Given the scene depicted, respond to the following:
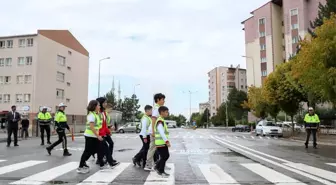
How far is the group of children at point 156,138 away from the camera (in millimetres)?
7617

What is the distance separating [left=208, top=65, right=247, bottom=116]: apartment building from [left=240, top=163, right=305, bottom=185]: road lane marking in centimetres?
11161

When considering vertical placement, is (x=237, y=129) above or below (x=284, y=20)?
below

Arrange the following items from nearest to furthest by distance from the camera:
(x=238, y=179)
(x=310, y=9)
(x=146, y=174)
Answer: (x=238, y=179) → (x=146, y=174) → (x=310, y=9)

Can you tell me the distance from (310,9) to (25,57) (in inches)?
1810

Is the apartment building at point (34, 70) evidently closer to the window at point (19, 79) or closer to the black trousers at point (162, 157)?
the window at point (19, 79)

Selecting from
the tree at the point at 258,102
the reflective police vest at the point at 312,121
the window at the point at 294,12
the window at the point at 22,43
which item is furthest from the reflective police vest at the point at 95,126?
the window at the point at 294,12

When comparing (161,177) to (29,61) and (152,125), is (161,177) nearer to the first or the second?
(152,125)

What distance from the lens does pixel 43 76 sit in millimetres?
54406

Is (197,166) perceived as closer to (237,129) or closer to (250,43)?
(237,129)

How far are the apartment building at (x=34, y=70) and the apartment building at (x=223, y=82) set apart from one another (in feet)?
237

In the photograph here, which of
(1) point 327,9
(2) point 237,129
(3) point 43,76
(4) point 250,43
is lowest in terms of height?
(2) point 237,129

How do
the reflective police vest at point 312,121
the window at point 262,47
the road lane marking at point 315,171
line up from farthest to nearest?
the window at point 262,47
the reflective police vest at point 312,121
the road lane marking at point 315,171

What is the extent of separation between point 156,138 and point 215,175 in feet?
4.87

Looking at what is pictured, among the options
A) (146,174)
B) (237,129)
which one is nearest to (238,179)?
(146,174)
